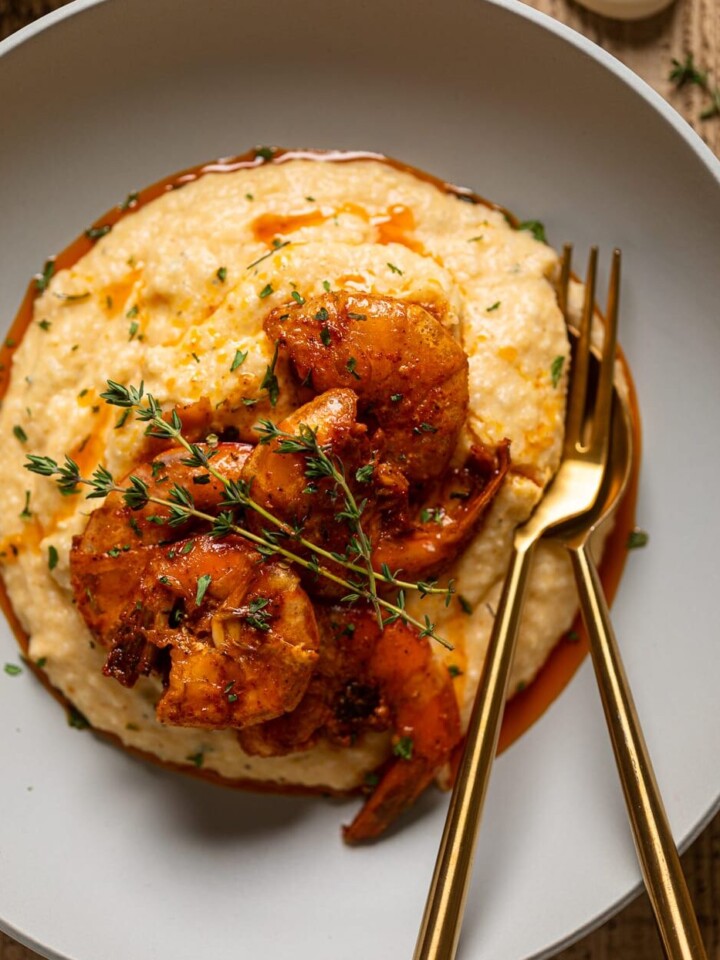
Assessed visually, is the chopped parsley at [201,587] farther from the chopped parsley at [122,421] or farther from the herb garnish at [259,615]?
the chopped parsley at [122,421]

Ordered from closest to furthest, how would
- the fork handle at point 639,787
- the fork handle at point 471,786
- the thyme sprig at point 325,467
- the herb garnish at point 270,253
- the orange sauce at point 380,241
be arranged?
the thyme sprig at point 325,467, the fork handle at point 639,787, the fork handle at point 471,786, the herb garnish at point 270,253, the orange sauce at point 380,241

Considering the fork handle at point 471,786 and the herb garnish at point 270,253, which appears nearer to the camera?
the fork handle at point 471,786

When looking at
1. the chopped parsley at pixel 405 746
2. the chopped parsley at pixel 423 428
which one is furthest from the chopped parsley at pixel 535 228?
the chopped parsley at pixel 405 746

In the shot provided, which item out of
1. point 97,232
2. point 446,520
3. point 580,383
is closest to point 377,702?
point 446,520

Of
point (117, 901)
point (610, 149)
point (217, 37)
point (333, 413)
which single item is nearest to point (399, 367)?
point (333, 413)

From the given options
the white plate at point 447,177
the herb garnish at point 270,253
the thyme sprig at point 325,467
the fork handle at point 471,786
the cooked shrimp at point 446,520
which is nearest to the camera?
the thyme sprig at point 325,467

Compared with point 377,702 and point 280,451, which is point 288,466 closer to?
point 280,451

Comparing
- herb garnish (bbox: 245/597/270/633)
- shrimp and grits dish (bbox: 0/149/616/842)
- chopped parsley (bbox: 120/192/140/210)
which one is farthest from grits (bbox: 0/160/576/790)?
herb garnish (bbox: 245/597/270/633)

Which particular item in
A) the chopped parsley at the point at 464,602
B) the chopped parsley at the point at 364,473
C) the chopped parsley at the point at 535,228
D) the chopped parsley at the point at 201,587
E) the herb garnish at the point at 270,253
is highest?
the herb garnish at the point at 270,253
